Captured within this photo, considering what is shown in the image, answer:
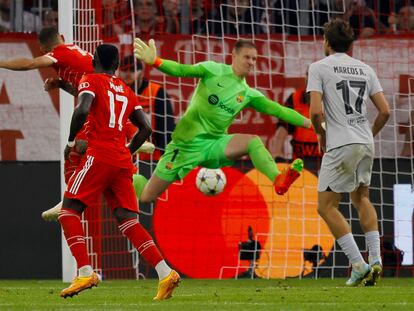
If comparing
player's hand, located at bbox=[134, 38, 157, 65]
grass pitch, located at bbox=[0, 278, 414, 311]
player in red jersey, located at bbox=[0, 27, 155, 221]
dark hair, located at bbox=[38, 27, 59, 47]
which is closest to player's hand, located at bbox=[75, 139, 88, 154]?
player in red jersey, located at bbox=[0, 27, 155, 221]

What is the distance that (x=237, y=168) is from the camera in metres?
15.5

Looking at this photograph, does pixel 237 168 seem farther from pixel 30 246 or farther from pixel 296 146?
pixel 30 246

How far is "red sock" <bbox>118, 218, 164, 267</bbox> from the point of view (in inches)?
388

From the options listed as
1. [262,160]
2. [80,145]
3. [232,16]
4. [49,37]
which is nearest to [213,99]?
[262,160]

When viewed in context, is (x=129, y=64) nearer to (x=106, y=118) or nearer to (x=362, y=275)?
(x=362, y=275)

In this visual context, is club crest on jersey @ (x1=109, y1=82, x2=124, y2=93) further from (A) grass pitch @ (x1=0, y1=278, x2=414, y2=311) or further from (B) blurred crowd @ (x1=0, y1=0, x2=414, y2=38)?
(B) blurred crowd @ (x1=0, y1=0, x2=414, y2=38)

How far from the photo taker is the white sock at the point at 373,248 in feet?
37.4

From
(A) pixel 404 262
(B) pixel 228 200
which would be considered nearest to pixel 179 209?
(B) pixel 228 200

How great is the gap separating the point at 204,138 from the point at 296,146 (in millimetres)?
2179

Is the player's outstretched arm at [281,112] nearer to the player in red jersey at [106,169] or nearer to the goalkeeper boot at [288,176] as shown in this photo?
the goalkeeper boot at [288,176]

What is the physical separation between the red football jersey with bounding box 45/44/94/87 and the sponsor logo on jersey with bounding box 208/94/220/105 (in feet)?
4.88

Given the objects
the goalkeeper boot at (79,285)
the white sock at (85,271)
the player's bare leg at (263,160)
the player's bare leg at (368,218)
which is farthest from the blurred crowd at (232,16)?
the goalkeeper boot at (79,285)

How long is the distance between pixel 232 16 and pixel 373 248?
16.6 feet

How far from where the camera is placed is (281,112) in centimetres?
1338
